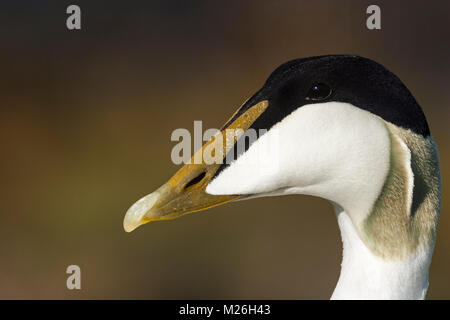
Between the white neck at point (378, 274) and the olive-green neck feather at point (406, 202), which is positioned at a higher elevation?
the olive-green neck feather at point (406, 202)

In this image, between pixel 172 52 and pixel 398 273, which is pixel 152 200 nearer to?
pixel 398 273

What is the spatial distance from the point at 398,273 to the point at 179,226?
307cm

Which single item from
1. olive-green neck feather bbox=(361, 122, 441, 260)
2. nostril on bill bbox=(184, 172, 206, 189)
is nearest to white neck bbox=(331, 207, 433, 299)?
olive-green neck feather bbox=(361, 122, 441, 260)

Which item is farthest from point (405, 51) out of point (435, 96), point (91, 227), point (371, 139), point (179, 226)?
point (371, 139)

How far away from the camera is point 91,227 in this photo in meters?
4.23

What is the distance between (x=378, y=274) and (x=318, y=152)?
0.27 meters

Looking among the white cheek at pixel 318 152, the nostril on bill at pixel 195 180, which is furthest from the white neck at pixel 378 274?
the nostril on bill at pixel 195 180

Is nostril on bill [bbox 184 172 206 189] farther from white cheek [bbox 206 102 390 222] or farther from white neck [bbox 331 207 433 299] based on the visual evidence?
white neck [bbox 331 207 433 299]

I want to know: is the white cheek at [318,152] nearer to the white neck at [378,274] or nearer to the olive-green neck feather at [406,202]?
the olive-green neck feather at [406,202]

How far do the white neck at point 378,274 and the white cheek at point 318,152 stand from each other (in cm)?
13

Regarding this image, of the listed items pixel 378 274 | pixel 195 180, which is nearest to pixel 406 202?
pixel 378 274

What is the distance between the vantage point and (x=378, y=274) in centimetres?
118

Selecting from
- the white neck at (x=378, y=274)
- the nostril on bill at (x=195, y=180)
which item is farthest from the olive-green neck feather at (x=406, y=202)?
the nostril on bill at (x=195, y=180)

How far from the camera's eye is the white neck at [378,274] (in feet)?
3.85
